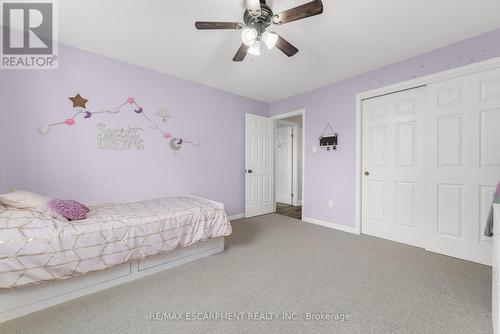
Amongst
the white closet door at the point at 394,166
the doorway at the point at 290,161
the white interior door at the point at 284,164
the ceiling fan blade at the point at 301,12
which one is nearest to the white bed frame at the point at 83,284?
the ceiling fan blade at the point at 301,12

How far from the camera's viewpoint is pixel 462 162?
91.7 inches

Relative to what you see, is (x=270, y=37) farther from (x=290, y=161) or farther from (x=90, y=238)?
(x=290, y=161)

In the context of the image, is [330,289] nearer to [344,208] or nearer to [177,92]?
[344,208]

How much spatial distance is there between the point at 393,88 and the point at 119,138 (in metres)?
3.70

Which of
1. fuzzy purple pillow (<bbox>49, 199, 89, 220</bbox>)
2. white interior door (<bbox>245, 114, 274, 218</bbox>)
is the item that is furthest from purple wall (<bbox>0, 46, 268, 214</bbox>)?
fuzzy purple pillow (<bbox>49, 199, 89, 220</bbox>)

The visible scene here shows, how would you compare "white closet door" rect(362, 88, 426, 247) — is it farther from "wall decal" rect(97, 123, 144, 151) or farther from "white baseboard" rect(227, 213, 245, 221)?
"wall decal" rect(97, 123, 144, 151)

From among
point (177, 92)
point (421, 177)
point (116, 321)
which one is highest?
point (177, 92)

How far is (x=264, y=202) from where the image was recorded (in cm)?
441

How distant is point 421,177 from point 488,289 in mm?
1255

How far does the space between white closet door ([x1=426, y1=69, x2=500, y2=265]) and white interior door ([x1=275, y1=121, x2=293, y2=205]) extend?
315 centimetres

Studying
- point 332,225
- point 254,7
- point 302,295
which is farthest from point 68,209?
point 332,225

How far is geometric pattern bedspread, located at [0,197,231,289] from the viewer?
4.69 ft

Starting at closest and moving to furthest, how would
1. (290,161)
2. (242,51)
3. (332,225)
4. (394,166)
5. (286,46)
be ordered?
(286,46) → (242,51) → (394,166) → (332,225) → (290,161)

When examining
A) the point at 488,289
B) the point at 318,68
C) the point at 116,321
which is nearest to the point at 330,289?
the point at 488,289
